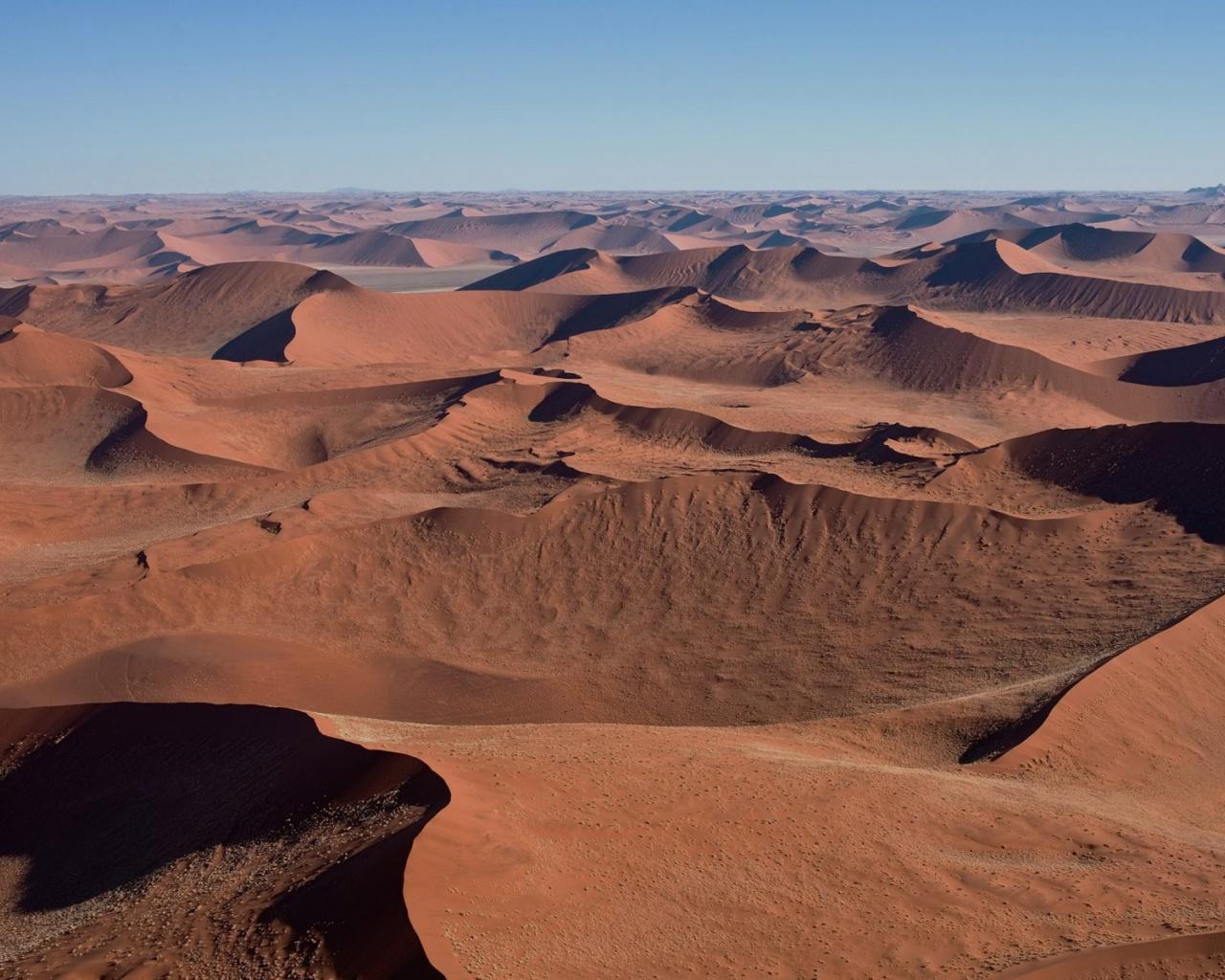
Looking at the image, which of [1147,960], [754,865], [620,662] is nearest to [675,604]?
[620,662]

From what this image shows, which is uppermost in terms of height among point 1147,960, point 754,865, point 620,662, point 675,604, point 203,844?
point 1147,960

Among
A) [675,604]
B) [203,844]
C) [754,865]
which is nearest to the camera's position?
[754,865]

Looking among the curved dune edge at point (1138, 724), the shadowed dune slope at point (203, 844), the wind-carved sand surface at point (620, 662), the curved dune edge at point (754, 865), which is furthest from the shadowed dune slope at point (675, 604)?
the curved dune edge at point (754, 865)

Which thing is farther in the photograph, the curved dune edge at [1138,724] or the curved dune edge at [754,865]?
the curved dune edge at [1138,724]

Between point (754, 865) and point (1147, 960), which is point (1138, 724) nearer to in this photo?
point (1147, 960)

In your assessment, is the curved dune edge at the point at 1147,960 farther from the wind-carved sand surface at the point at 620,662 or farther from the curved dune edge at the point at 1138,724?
the curved dune edge at the point at 1138,724

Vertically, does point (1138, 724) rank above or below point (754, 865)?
below
